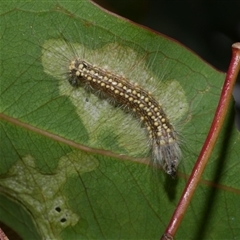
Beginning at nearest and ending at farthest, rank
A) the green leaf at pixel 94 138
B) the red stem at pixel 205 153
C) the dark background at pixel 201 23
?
1. the red stem at pixel 205 153
2. the green leaf at pixel 94 138
3. the dark background at pixel 201 23

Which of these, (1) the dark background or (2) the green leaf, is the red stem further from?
(1) the dark background

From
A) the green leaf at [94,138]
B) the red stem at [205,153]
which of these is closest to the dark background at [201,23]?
the green leaf at [94,138]

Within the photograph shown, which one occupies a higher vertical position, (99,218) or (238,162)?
(238,162)

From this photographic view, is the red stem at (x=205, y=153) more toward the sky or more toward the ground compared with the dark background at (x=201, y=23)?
more toward the ground

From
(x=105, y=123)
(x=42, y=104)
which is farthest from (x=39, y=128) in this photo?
(x=105, y=123)

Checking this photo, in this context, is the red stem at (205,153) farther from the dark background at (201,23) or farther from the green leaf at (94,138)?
the dark background at (201,23)

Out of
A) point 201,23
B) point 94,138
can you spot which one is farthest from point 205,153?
point 201,23

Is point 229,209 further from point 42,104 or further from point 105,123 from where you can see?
point 42,104

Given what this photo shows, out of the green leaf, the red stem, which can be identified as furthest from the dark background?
the red stem
